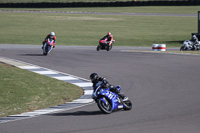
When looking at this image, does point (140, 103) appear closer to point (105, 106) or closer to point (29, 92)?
point (105, 106)

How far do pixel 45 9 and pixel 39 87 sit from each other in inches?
2483

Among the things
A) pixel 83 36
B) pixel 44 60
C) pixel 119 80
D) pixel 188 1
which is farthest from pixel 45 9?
pixel 119 80

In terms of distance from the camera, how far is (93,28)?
185 feet

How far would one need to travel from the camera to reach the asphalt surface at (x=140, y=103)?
9.30m

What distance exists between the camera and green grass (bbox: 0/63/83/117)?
41.5 ft

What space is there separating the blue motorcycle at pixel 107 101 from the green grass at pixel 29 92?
6.94 ft

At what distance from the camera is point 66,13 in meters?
70.9

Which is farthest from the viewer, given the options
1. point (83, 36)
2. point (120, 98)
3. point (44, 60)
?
point (83, 36)

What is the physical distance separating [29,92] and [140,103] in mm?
3887

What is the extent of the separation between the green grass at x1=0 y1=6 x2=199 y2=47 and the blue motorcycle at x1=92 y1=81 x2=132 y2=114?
30.2 metres

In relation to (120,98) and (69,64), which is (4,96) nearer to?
(120,98)

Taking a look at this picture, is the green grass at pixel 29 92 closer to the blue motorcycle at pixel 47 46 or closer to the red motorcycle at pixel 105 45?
the blue motorcycle at pixel 47 46

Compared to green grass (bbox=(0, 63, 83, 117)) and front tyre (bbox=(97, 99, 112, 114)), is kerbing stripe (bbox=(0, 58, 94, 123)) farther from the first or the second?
front tyre (bbox=(97, 99, 112, 114))

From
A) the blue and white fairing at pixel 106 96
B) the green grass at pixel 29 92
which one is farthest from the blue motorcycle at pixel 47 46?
the blue and white fairing at pixel 106 96
